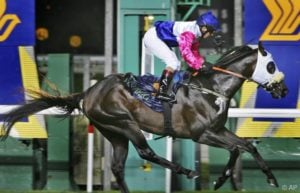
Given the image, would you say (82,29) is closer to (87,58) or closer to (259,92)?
(87,58)

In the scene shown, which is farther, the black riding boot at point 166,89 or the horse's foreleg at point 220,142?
the black riding boot at point 166,89

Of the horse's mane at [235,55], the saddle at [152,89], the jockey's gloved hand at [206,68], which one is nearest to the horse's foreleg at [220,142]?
the saddle at [152,89]

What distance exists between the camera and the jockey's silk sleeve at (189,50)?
7.78 meters

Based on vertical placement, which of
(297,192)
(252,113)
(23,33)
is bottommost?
(297,192)

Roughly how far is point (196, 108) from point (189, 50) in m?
0.63

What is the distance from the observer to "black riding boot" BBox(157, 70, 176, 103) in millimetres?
7926

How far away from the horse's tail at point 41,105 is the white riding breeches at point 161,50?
3.13 feet

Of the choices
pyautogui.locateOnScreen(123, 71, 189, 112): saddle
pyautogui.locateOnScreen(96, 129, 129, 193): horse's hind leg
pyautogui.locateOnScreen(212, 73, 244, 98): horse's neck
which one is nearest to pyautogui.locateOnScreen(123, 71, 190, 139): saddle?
pyautogui.locateOnScreen(123, 71, 189, 112): saddle

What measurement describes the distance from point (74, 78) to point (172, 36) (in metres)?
2.40

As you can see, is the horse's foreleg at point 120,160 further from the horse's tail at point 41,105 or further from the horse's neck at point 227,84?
the horse's neck at point 227,84

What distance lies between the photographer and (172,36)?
8078mm

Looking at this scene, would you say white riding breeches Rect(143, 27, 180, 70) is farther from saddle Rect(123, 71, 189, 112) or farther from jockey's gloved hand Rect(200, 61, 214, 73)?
jockey's gloved hand Rect(200, 61, 214, 73)

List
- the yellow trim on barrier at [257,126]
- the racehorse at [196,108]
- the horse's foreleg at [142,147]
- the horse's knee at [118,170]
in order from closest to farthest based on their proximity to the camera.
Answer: the racehorse at [196,108], the horse's foreleg at [142,147], the horse's knee at [118,170], the yellow trim on barrier at [257,126]

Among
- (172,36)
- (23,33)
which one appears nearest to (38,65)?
(23,33)
